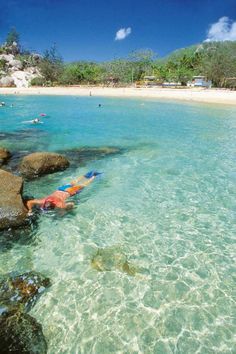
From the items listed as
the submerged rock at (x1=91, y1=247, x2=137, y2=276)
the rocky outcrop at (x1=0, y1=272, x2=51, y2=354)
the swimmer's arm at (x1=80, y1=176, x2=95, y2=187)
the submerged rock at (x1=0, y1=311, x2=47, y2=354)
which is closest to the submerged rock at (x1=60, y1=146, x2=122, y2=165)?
the swimmer's arm at (x1=80, y1=176, x2=95, y2=187)

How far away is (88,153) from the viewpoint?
1778 cm

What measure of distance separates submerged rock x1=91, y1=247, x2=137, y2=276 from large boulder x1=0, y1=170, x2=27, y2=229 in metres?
2.91

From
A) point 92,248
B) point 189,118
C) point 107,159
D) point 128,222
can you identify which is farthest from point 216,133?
point 92,248

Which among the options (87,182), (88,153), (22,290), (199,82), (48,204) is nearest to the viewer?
(22,290)

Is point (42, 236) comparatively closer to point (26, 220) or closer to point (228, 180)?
point (26, 220)

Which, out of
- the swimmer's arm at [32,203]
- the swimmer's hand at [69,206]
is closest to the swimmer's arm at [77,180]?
the swimmer's hand at [69,206]

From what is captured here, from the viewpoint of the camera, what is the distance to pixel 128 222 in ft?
31.2

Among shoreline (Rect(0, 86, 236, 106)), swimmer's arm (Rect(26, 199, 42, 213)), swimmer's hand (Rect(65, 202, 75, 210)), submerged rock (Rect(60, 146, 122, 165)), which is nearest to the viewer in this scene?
swimmer's arm (Rect(26, 199, 42, 213))

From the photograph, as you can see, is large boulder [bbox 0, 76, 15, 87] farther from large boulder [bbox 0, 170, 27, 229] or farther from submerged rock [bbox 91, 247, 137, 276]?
submerged rock [bbox 91, 247, 137, 276]

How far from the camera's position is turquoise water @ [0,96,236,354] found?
5598 millimetres

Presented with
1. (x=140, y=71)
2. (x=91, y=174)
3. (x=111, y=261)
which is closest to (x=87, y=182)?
(x=91, y=174)

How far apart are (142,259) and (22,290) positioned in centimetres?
306

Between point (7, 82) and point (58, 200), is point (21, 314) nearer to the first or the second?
point (58, 200)

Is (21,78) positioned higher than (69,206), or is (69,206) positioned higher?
(21,78)
